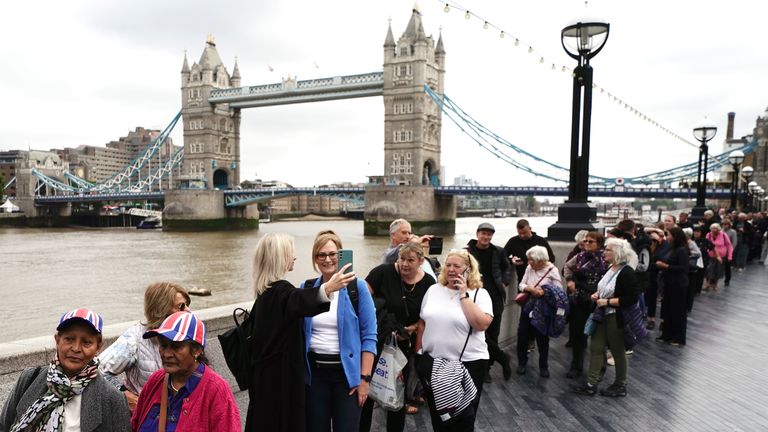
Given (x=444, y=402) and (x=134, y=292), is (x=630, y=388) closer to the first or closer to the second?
(x=444, y=402)

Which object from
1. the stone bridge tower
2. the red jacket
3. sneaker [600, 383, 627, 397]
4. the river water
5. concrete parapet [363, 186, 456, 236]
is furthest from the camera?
the stone bridge tower

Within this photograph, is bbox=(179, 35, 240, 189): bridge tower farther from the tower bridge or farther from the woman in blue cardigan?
the woman in blue cardigan

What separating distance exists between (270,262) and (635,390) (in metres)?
3.10

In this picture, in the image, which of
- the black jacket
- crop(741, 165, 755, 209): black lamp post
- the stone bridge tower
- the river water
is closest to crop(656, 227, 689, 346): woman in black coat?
the black jacket

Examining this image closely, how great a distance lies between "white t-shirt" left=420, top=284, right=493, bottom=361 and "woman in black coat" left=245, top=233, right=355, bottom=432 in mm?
733

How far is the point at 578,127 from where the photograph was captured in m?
5.43

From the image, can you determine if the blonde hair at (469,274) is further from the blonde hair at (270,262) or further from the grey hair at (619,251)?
the grey hair at (619,251)

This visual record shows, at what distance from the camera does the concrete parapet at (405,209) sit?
39000 mm

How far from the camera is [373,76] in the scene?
45.6 m

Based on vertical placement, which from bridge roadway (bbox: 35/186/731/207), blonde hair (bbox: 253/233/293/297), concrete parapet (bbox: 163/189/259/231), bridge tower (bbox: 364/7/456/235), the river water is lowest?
the river water

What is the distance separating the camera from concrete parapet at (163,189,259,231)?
4675 centimetres

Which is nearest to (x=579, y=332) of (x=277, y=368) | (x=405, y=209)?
(x=277, y=368)

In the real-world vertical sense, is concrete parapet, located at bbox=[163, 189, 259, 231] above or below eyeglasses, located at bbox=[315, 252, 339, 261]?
below

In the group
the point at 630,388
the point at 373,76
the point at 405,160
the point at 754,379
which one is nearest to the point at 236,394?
the point at 630,388
